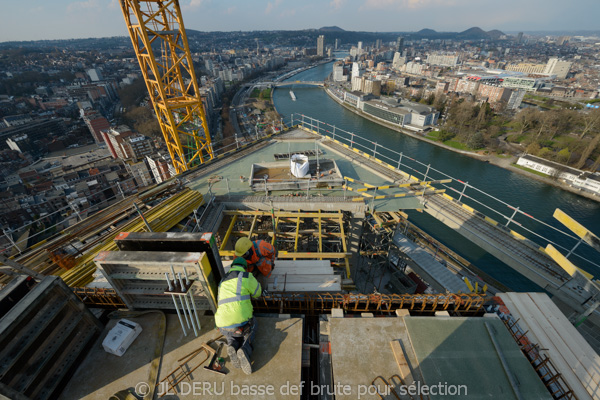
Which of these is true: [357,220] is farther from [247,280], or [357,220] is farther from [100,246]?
[100,246]

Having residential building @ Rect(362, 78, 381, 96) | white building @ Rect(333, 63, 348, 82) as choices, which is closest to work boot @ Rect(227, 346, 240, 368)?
residential building @ Rect(362, 78, 381, 96)

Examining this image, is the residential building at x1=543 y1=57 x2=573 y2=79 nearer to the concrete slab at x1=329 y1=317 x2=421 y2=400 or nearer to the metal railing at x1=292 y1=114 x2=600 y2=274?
the metal railing at x1=292 y1=114 x2=600 y2=274

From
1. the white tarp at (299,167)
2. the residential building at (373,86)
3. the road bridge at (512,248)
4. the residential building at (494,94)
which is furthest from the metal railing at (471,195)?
the residential building at (373,86)

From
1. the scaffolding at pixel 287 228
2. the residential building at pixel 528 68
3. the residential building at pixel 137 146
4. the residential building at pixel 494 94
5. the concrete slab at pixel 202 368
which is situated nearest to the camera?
the concrete slab at pixel 202 368

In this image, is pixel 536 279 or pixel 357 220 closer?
pixel 536 279

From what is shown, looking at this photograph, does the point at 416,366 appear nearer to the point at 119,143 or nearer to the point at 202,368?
the point at 202,368

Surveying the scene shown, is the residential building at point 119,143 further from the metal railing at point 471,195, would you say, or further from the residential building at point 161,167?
the metal railing at point 471,195

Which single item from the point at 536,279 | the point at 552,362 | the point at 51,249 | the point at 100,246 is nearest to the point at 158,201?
the point at 100,246
